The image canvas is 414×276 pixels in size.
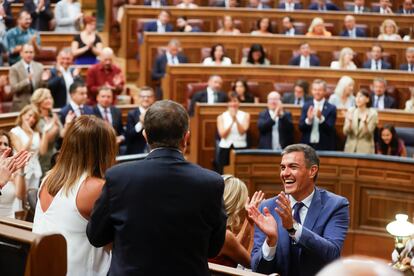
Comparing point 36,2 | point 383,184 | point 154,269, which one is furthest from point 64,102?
point 154,269

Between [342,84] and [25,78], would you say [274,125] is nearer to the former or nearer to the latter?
[342,84]

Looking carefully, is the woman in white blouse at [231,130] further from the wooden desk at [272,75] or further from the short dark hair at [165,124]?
the short dark hair at [165,124]

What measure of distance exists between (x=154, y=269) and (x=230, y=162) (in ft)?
17.0

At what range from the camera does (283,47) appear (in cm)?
973

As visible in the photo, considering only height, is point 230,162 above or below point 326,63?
below

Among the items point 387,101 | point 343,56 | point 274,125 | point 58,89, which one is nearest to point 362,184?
point 274,125

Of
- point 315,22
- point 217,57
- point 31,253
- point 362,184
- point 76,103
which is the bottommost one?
point 362,184

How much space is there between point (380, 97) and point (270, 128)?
54.3 inches

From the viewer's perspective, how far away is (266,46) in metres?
9.70

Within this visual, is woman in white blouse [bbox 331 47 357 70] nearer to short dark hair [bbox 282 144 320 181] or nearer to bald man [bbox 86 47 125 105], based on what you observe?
bald man [bbox 86 47 125 105]

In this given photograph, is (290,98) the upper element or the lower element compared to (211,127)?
upper

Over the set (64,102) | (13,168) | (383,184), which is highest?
(13,168)

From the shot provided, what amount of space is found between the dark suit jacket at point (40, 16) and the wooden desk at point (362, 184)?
3.94 metres

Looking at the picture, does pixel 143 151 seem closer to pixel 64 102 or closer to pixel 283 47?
Answer: pixel 64 102
